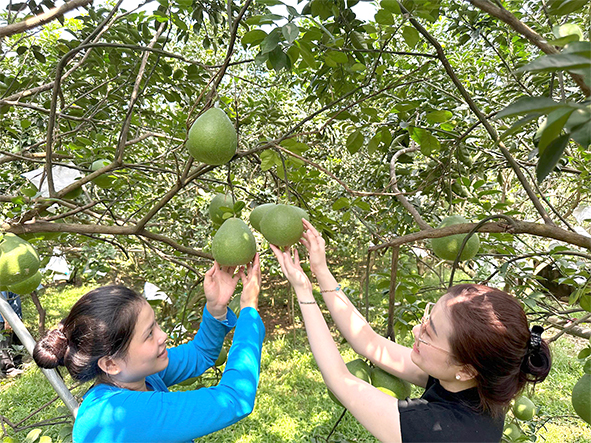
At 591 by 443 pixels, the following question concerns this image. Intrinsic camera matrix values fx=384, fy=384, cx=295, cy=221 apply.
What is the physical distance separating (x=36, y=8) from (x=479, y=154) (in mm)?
2507

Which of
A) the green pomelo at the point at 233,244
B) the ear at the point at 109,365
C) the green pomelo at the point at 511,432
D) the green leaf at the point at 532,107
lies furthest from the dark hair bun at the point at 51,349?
the green pomelo at the point at 511,432

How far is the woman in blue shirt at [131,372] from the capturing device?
3.32ft

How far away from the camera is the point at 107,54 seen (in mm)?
2139

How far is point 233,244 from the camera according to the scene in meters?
1.26

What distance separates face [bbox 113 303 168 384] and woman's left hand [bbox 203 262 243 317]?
352 mm

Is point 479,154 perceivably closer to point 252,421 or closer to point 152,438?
point 152,438

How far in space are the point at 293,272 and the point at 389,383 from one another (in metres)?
0.53

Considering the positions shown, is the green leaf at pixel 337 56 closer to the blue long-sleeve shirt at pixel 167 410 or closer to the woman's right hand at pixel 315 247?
the woman's right hand at pixel 315 247

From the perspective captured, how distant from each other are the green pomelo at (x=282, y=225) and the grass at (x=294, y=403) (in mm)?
2342

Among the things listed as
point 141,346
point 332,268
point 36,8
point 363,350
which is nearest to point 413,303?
point 363,350

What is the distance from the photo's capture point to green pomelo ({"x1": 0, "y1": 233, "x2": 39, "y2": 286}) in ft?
3.89

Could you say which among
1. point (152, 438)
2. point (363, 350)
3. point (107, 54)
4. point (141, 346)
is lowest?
point (363, 350)

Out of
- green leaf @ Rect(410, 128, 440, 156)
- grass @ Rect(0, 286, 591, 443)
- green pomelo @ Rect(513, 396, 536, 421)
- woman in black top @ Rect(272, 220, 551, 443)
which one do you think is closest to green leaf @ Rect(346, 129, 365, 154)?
green leaf @ Rect(410, 128, 440, 156)

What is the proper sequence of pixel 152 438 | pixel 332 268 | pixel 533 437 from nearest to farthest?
pixel 152 438
pixel 533 437
pixel 332 268
